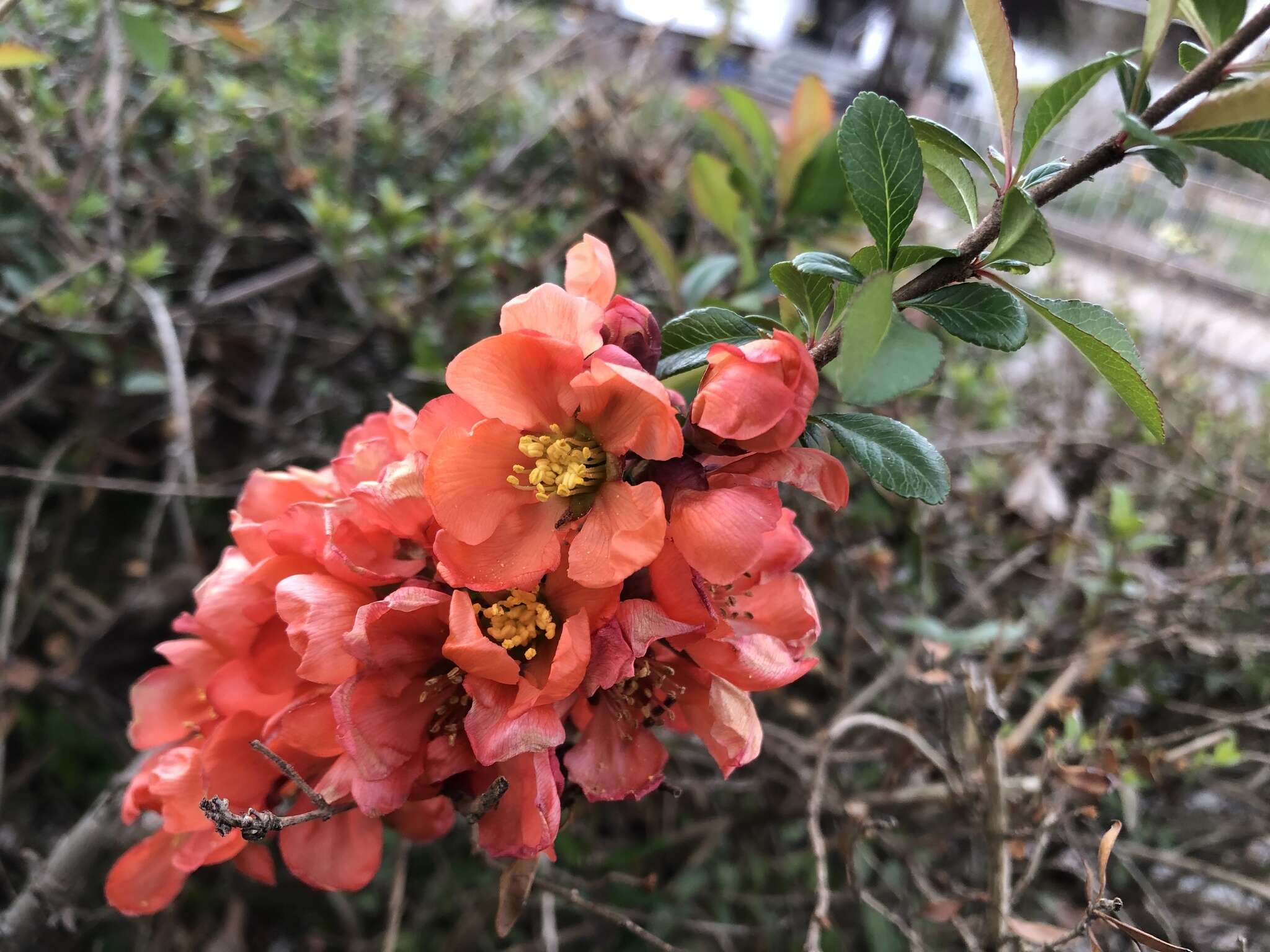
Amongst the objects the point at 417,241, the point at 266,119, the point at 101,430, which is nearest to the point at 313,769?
the point at 417,241

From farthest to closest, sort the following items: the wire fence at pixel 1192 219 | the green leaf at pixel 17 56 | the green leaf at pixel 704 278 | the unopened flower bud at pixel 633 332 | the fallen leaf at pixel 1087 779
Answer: the wire fence at pixel 1192 219 < the green leaf at pixel 704 278 < the green leaf at pixel 17 56 < the fallen leaf at pixel 1087 779 < the unopened flower bud at pixel 633 332

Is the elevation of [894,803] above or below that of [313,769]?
below

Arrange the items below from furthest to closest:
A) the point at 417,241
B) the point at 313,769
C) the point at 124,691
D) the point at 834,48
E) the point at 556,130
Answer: the point at 834,48 → the point at 556,130 → the point at 124,691 → the point at 417,241 → the point at 313,769

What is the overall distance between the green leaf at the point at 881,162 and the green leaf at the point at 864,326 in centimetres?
7

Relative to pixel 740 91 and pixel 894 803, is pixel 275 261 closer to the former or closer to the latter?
pixel 740 91

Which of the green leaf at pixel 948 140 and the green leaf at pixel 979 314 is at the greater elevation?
the green leaf at pixel 948 140

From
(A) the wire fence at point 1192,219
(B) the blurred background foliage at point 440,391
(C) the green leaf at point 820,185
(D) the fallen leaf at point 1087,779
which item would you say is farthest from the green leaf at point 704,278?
(A) the wire fence at point 1192,219

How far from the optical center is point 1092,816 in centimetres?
85

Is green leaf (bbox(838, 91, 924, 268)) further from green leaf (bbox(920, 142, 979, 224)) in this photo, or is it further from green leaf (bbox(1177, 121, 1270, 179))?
Result: green leaf (bbox(1177, 121, 1270, 179))

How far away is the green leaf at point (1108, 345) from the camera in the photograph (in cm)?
50

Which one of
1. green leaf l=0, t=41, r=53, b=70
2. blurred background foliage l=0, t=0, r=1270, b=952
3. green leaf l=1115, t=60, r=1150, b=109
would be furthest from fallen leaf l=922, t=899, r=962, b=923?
green leaf l=0, t=41, r=53, b=70

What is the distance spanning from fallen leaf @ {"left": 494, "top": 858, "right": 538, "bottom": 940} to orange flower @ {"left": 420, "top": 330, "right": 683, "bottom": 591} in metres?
0.25

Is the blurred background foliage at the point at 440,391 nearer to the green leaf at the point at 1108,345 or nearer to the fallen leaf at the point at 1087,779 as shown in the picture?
the fallen leaf at the point at 1087,779

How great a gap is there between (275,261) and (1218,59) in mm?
1964
